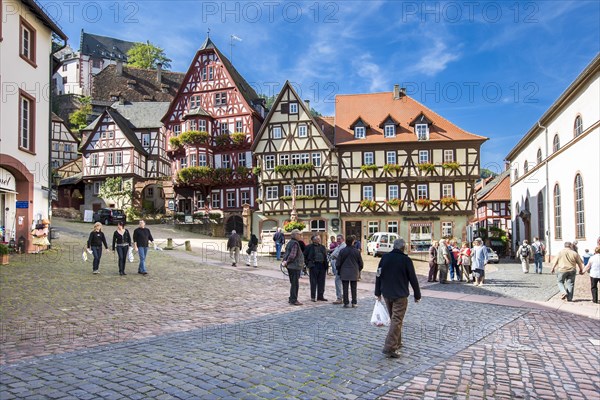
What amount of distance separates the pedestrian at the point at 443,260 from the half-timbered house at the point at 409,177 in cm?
1918

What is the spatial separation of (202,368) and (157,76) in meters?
78.9

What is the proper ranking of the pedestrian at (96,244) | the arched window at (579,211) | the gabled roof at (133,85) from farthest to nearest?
the gabled roof at (133,85), the arched window at (579,211), the pedestrian at (96,244)

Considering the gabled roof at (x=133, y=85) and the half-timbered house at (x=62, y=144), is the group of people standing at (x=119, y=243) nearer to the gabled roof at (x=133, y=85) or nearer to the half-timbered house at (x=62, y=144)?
the half-timbered house at (x=62, y=144)

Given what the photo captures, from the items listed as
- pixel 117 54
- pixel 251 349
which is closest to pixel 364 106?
pixel 251 349

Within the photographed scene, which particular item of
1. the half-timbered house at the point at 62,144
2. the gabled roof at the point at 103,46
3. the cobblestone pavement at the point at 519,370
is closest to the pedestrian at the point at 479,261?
the cobblestone pavement at the point at 519,370

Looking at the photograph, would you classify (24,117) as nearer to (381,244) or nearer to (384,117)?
(381,244)

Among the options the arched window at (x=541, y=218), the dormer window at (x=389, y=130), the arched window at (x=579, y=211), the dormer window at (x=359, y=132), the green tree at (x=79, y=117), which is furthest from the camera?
the green tree at (x=79, y=117)

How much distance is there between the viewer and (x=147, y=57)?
9088 cm

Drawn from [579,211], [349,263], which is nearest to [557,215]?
[579,211]

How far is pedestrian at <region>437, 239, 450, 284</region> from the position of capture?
61.2 feet

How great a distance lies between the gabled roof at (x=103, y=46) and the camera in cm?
10156

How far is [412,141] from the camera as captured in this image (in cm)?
3891

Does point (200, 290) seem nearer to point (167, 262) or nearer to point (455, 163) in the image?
point (167, 262)

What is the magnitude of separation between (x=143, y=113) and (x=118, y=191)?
11290 millimetres
